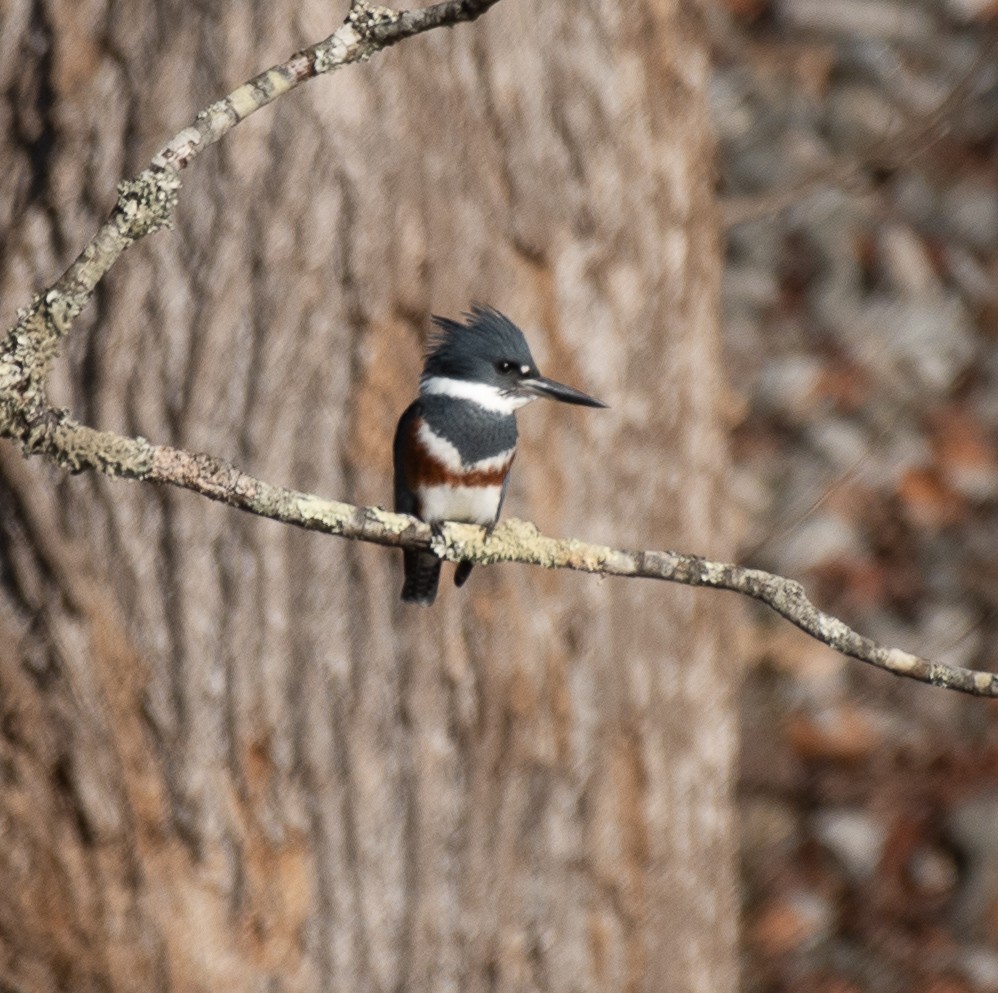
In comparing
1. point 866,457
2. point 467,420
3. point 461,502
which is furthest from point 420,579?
point 866,457

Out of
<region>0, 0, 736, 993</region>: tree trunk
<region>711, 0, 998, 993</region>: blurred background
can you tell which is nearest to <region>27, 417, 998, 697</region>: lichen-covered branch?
<region>0, 0, 736, 993</region>: tree trunk

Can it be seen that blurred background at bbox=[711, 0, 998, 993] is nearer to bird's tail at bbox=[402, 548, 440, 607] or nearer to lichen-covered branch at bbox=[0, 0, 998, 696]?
bird's tail at bbox=[402, 548, 440, 607]

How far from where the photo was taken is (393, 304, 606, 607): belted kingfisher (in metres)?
2.30

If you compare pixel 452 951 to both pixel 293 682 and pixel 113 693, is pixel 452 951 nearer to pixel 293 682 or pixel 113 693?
pixel 293 682

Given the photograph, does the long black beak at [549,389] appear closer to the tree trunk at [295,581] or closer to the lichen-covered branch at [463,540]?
the tree trunk at [295,581]

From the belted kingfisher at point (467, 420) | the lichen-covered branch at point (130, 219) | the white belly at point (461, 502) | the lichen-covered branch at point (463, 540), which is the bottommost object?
the lichen-covered branch at point (463, 540)

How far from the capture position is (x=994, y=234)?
3986 mm

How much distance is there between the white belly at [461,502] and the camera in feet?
7.70

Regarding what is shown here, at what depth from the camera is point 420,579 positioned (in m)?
2.40

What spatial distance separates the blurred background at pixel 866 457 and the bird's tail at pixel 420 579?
1538 millimetres

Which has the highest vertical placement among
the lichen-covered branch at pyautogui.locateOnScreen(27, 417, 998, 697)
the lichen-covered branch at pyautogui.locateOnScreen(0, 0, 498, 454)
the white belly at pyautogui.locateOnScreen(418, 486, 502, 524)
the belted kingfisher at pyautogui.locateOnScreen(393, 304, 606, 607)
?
the belted kingfisher at pyautogui.locateOnScreen(393, 304, 606, 607)

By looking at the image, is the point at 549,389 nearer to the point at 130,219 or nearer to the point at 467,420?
the point at 467,420

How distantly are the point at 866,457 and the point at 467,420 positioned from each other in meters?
1.83

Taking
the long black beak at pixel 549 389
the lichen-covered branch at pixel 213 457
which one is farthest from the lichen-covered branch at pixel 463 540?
the long black beak at pixel 549 389
